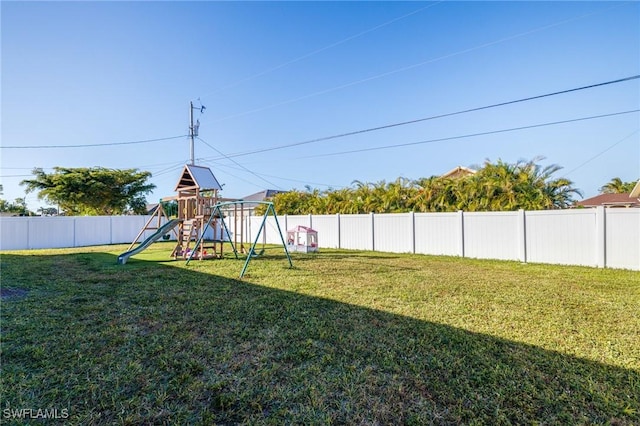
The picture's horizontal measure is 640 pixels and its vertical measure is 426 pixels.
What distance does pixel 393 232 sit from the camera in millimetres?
10484

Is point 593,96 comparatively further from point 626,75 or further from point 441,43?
point 441,43

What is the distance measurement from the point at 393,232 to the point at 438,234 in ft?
5.05

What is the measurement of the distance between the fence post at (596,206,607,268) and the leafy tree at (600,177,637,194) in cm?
2347

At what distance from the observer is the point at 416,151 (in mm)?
14055

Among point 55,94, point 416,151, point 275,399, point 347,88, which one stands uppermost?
point 347,88

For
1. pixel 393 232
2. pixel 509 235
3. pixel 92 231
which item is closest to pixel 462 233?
pixel 509 235

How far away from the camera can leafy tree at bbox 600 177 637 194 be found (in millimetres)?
23656

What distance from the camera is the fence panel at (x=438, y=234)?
9.09 m

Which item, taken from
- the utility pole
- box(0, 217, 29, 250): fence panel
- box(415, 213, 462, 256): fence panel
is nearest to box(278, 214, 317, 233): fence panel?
box(415, 213, 462, 256): fence panel

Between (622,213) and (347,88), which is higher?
(347,88)

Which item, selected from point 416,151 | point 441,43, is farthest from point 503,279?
point 416,151

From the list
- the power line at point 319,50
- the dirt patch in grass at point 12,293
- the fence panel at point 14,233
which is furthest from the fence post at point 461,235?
the fence panel at point 14,233

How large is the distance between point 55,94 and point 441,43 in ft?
40.6

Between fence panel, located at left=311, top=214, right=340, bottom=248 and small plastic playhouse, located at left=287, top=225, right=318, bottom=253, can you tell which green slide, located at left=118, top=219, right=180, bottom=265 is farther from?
fence panel, located at left=311, top=214, right=340, bottom=248
